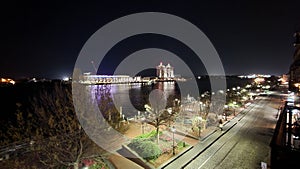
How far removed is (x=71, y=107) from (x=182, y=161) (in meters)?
10.0

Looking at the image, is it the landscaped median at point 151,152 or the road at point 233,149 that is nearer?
the road at point 233,149

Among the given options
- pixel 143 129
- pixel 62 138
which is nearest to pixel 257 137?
pixel 143 129

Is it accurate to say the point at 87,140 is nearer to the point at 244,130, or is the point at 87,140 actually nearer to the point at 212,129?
the point at 212,129

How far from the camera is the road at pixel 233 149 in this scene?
16.9 metres

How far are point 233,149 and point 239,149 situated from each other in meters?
0.58

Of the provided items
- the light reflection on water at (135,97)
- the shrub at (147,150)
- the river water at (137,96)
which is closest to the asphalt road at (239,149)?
the shrub at (147,150)

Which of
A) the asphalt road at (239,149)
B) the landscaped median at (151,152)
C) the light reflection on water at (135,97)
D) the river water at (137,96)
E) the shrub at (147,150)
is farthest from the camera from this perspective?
the light reflection on water at (135,97)

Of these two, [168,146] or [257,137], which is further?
[257,137]

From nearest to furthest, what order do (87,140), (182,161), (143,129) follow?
(87,140)
(182,161)
(143,129)

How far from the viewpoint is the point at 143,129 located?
2645 cm

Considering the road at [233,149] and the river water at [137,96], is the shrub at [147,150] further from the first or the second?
the river water at [137,96]

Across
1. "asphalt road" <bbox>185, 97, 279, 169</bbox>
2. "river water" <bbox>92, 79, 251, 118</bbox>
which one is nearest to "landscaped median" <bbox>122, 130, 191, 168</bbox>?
"asphalt road" <bbox>185, 97, 279, 169</bbox>

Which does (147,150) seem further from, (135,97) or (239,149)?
(135,97)

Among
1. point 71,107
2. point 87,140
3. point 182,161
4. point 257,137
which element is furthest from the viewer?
point 257,137
